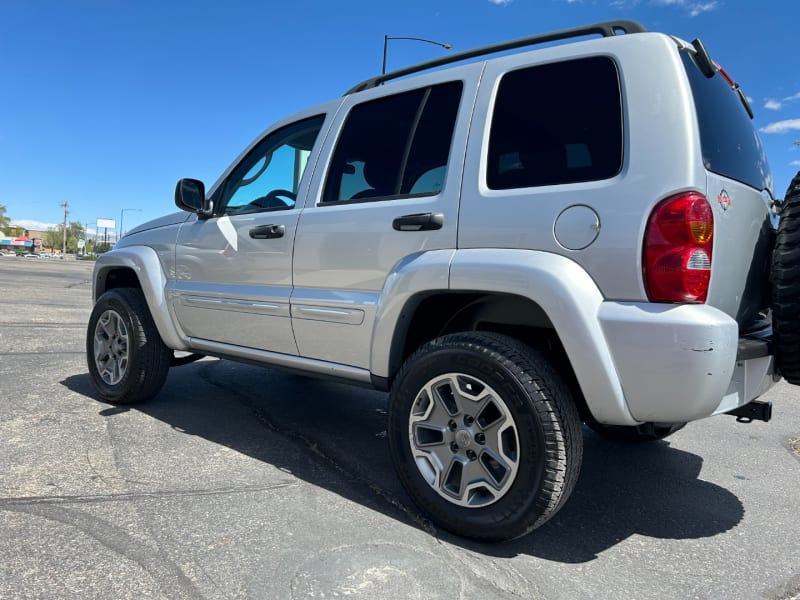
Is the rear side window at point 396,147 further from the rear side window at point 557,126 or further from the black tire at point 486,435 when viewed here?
the black tire at point 486,435

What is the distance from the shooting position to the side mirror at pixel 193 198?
12.3 ft

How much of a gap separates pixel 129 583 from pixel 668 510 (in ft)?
7.90

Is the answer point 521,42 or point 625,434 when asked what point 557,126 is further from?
point 625,434

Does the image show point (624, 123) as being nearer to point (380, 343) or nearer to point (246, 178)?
point (380, 343)

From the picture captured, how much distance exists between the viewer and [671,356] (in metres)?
1.96

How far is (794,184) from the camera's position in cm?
241

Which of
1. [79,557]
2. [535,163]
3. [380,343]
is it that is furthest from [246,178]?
[79,557]

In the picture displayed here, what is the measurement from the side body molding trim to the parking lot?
0.56 metres

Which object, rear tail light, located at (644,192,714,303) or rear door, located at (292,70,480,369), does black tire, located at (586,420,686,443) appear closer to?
rear tail light, located at (644,192,714,303)

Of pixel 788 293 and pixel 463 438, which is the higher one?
pixel 788 293

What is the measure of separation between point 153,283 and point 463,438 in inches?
102

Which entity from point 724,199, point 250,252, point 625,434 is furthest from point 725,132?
point 250,252

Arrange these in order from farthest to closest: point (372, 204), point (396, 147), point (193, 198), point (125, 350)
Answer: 1. point (125, 350)
2. point (193, 198)
3. point (396, 147)
4. point (372, 204)

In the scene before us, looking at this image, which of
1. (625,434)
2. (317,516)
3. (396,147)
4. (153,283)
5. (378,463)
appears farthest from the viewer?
(153,283)
